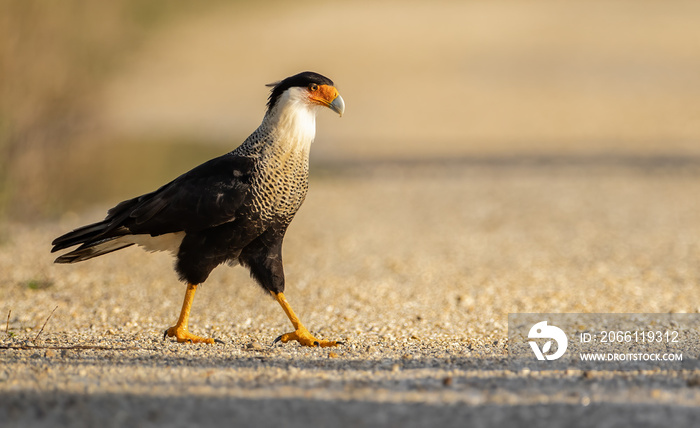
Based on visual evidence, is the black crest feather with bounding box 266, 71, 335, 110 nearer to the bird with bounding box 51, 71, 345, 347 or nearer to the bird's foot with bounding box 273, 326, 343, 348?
the bird with bounding box 51, 71, 345, 347

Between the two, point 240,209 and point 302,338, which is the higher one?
point 240,209

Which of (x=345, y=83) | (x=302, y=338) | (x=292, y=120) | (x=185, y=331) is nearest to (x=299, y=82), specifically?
(x=292, y=120)

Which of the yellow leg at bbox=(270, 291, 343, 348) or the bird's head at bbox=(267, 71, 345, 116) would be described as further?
the bird's head at bbox=(267, 71, 345, 116)

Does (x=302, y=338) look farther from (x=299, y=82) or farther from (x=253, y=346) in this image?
(x=299, y=82)

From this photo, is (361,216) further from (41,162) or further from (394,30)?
(394,30)

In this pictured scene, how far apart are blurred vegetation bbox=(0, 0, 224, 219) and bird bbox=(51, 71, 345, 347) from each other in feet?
13.6

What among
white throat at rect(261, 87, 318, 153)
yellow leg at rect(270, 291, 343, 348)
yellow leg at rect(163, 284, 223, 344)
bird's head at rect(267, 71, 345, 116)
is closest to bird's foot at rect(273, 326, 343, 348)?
yellow leg at rect(270, 291, 343, 348)

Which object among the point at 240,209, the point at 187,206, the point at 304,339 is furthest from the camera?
the point at 304,339

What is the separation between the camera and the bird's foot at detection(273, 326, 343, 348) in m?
5.25

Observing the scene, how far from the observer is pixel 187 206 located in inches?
203

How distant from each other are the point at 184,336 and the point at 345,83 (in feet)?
79.0

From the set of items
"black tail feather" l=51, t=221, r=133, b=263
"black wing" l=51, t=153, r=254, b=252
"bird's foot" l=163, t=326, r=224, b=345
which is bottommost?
"bird's foot" l=163, t=326, r=224, b=345

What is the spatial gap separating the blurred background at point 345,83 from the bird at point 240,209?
4133mm

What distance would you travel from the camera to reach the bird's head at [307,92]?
5.36 metres
